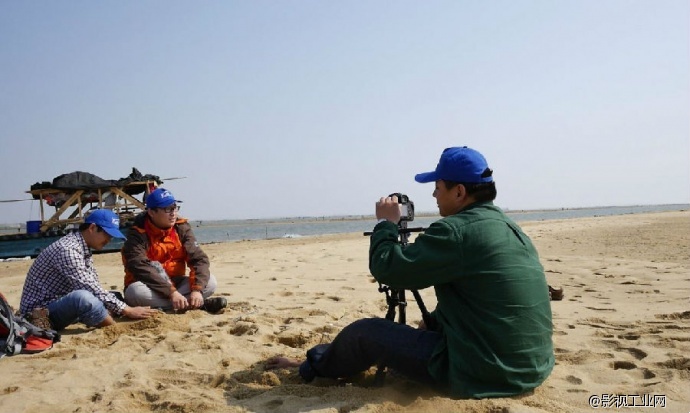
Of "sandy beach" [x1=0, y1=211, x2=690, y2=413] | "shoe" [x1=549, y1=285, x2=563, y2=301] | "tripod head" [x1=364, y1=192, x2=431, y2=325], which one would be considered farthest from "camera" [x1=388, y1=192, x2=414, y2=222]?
"shoe" [x1=549, y1=285, x2=563, y2=301]

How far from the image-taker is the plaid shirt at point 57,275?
4.37 meters

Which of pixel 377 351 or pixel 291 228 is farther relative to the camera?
pixel 291 228

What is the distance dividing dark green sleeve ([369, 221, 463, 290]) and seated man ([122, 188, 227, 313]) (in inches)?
121

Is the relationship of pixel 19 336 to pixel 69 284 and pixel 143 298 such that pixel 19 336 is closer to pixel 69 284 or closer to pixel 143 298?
pixel 69 284

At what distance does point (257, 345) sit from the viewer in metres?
3.87

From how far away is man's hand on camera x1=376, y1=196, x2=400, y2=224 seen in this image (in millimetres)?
2812

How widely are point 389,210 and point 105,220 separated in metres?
2.95

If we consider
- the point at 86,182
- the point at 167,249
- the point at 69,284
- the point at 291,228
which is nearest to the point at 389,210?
the point at 69,284

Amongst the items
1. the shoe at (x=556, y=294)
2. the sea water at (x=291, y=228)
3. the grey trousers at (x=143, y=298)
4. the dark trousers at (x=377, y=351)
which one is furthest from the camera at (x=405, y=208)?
the shoe at (x=556, y=294)

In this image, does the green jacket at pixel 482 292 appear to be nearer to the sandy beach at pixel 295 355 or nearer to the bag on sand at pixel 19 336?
the sandy beach at pixel 295 355

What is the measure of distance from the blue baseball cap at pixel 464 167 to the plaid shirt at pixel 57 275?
11.3 ft

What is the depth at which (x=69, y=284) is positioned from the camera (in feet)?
14.6

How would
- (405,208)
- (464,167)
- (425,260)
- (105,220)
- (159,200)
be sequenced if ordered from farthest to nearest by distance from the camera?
1. (159,200)
2. (105,220)
3. (405,208)
4. (464,167)
5. (425,260)

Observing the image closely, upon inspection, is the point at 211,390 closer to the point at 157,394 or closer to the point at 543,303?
the point at 157,394
